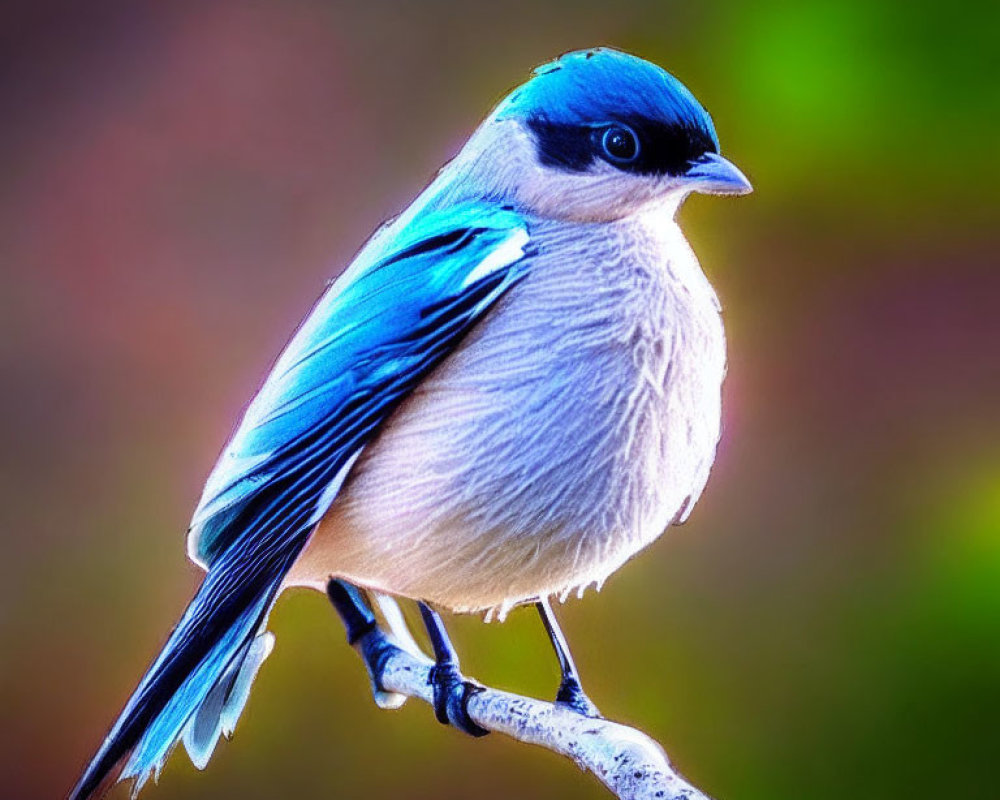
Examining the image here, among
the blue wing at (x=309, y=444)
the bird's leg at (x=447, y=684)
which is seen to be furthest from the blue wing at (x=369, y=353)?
the bird's leg at (x=447, y=684)

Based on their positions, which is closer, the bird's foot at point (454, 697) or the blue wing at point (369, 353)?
the blue wing at point (369, 353)

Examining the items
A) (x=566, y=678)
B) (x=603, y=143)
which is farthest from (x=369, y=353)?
(x=566, y=678)

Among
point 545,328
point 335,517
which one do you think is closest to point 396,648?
point 335,517

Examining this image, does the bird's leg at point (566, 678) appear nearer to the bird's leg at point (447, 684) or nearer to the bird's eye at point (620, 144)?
the bird's leg at point (447, 684)

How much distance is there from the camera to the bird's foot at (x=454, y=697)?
78cm

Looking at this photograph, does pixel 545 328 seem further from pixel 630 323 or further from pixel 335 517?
pixel 335 517

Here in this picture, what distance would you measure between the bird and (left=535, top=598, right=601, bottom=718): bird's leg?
0.39ft

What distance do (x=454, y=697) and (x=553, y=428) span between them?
0.22 meters

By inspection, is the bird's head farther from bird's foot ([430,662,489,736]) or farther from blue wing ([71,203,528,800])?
bird's foot ([430,662,489,736])

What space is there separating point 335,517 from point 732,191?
0.88 feet

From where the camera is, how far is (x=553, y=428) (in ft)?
2.13

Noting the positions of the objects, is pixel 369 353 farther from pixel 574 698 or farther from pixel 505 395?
pixel 574 698

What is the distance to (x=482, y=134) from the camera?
2.35 feet

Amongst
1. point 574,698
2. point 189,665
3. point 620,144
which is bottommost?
point 574,698
